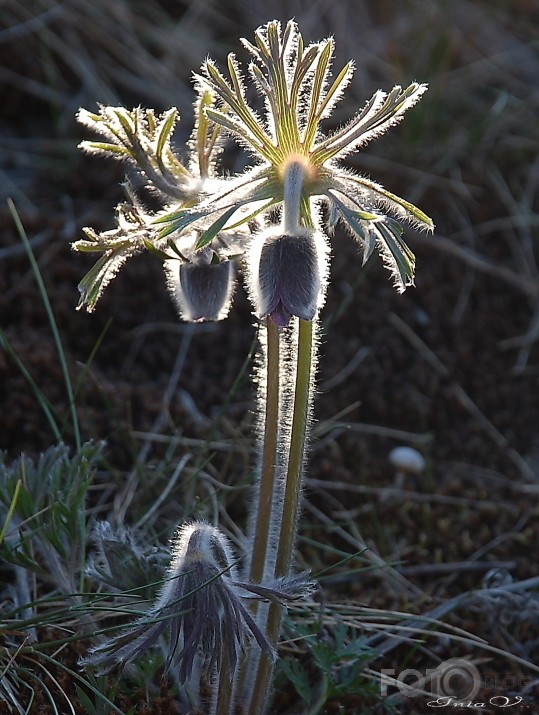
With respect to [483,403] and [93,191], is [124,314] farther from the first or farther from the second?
[483,403]

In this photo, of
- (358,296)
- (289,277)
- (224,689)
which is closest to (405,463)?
(358,296)

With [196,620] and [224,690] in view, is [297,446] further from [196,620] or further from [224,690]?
[224,690]

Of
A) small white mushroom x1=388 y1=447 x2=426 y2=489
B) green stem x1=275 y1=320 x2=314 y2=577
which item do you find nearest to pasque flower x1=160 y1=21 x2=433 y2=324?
green stem x1=275 y1=320 x2=314 y2=577

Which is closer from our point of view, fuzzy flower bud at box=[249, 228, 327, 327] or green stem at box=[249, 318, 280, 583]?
fuzzy flower bud at box=[249, 228, 327, 327]

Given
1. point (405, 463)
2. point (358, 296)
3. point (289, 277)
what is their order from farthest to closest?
point (358, 296), point (405, 463), point (289, 277)

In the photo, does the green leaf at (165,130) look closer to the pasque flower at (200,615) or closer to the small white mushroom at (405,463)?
the pasque flower at (200,615)

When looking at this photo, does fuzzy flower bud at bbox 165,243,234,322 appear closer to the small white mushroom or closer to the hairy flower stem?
the hairy flower stem
